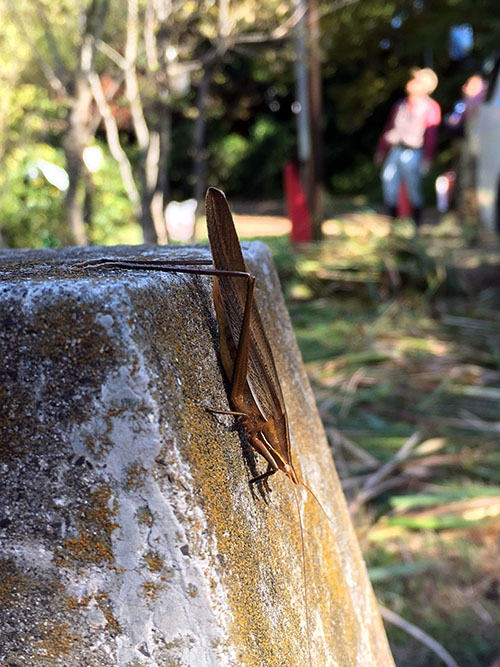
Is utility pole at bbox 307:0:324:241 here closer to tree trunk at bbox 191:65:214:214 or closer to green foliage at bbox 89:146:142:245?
tree trunk at bbox 191:65:214:214

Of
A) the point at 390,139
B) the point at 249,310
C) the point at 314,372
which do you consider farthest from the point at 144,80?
the point at 249,310

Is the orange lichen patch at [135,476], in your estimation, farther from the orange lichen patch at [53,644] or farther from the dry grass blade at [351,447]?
the dry grass blade at [351,447]

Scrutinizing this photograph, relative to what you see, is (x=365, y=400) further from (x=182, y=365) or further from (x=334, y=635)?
(x=182, y=365)

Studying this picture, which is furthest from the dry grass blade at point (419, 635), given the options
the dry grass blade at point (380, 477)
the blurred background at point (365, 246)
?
the dry grass blade at point (380, 477)

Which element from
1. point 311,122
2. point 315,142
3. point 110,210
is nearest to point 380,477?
point 315,142

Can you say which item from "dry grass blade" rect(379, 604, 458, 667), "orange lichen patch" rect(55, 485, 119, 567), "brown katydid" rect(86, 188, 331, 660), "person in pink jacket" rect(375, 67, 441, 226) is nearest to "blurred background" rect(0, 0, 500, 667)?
"dry grass blade" rect(379, 604, 458, 667)
